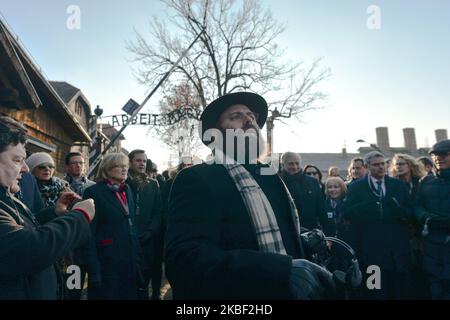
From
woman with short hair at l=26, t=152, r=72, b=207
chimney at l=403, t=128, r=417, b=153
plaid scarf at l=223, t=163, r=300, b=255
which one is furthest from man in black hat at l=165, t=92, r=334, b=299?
chimney at l=403, t=128, r=417, b=153

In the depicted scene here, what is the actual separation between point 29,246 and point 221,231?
0.87m

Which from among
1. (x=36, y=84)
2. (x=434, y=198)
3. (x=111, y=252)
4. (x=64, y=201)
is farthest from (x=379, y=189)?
(x=36, y=84)

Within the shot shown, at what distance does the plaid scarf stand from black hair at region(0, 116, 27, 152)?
112cm

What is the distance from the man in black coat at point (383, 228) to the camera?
3.99 meters

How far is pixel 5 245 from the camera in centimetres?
137

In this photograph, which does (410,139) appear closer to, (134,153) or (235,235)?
(134,153)

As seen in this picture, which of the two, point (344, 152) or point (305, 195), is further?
point (344, 152)

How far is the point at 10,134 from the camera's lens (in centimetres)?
167

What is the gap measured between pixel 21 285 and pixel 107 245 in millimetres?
1708

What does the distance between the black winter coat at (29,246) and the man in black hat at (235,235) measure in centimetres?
48

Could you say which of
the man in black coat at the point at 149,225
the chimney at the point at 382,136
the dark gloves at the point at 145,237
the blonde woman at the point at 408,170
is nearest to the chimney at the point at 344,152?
the chimney at the point at 382,136

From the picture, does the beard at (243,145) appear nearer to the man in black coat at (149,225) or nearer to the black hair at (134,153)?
the man in black coat at (149,225)
